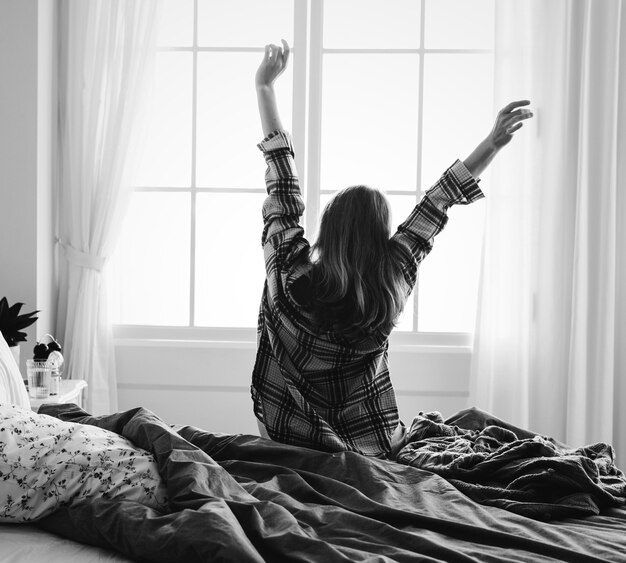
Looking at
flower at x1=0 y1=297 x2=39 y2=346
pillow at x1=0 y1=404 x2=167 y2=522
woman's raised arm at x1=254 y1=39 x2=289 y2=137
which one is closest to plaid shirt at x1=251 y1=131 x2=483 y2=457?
woman's raised arm at x1=254 y1=39 x2=289 y2=137

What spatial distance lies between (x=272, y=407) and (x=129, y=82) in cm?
207

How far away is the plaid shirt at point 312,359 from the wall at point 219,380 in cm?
157

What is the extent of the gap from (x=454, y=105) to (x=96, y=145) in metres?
1.65

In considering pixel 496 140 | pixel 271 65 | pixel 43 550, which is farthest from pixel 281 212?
pixel 43 550

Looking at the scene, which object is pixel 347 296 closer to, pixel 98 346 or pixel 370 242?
pixel 370 242

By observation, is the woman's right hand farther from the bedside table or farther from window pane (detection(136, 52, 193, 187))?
window pane (detection(136, 52, 193, 187))

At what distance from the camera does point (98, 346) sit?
11.7 ft

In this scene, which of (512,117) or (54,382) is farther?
(54,382)

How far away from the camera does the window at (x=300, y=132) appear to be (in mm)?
3686

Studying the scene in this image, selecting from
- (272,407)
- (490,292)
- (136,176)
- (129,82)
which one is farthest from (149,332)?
(272,407)

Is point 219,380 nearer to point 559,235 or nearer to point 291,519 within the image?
point 559,235

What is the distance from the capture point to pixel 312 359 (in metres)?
1.97

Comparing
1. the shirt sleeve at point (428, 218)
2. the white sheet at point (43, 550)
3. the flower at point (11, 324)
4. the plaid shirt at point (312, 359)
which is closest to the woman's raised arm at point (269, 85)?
the plaid shirt at point (312, 359)

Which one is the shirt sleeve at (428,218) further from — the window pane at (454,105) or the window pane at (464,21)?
the window pane at (464,21)
